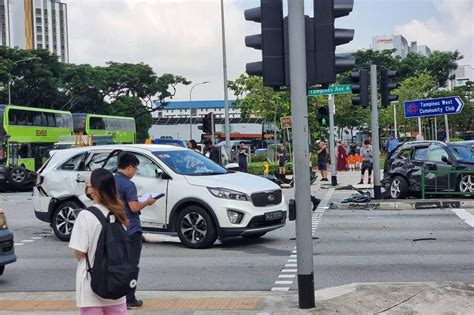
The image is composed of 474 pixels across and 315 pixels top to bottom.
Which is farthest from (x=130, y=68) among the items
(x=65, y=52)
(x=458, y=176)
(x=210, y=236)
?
(x=65, y=52)

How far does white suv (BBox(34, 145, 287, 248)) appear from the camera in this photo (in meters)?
10.7

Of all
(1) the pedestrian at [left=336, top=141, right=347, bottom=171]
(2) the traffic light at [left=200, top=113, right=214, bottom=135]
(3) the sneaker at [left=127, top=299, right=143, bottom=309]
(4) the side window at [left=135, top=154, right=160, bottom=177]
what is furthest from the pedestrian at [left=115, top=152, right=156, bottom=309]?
(1) the pedestrian at [left=336, top=141, right=347, bottom=171]

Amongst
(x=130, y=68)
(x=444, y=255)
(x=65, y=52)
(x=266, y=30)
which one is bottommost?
(x=444, y=255)

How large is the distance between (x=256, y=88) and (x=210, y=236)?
35080 millimetres

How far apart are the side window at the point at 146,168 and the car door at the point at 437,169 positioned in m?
8.73

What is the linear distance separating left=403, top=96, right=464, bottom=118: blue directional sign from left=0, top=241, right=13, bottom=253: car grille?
15774 mm

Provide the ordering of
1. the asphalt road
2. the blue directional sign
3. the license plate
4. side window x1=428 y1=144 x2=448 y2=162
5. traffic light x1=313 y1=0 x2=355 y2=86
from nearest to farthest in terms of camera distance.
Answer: traffic light x1=313 y1=0 x2=355 y2=86 → the asphalt road → the license plate → side window x1=428 y1=144 x2=448 y2=162 → the blue directional sign

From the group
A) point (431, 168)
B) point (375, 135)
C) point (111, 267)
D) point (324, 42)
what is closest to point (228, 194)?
point (324, 42)

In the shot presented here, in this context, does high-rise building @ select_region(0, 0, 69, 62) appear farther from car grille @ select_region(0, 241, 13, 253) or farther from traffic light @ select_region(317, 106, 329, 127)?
car grille @ select_region(0, 241, 13, 253)

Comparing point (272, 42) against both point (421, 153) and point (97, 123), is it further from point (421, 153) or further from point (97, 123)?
point (97, 123)

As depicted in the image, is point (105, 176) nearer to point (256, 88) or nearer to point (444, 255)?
point (444, 255)

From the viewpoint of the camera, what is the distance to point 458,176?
1684 cm

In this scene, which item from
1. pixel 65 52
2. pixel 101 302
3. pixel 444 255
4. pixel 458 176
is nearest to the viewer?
pixel 101 302

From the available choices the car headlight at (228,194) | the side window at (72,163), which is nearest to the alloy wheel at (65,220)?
the side window at (72,163)
